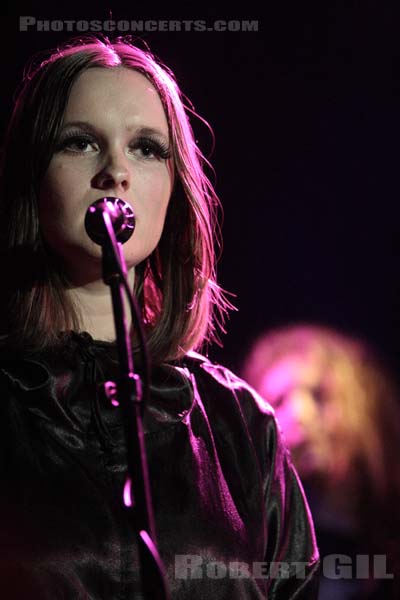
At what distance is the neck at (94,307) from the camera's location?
1.30 meters

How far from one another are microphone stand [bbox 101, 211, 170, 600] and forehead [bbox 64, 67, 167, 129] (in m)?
0.44

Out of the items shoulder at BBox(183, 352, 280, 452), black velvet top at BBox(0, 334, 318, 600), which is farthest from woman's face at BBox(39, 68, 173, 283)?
shoulder at BBox(183, 352, 280, 452)

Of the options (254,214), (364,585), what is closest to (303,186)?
(254,214)

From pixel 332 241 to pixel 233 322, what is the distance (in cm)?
30

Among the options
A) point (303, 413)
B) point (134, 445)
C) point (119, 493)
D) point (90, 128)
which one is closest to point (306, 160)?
point (303, 413)

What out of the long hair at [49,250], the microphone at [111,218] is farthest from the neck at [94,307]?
the microphone at [111,218]

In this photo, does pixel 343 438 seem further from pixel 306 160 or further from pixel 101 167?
pixel 101 167

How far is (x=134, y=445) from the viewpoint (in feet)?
2.60

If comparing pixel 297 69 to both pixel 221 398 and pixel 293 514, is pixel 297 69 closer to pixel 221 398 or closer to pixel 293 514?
pixel 221 398

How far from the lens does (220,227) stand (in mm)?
1771

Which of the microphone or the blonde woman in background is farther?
the blonde woman in background

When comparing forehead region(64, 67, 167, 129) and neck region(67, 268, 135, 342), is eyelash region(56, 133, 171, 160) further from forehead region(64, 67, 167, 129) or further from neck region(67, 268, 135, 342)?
neck region(67, 268, 135, 342)

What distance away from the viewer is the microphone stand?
773 millimetres

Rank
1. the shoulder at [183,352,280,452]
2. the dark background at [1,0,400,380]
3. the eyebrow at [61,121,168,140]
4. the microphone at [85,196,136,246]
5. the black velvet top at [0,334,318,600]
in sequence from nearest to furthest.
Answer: the microphone at [85,196,136,246], the black velvet top at [0,334,318,600], the eyebrow at [61,121,168,140], the shoulder at [183,352,280,452], the dark background at [1,0,400,380]
